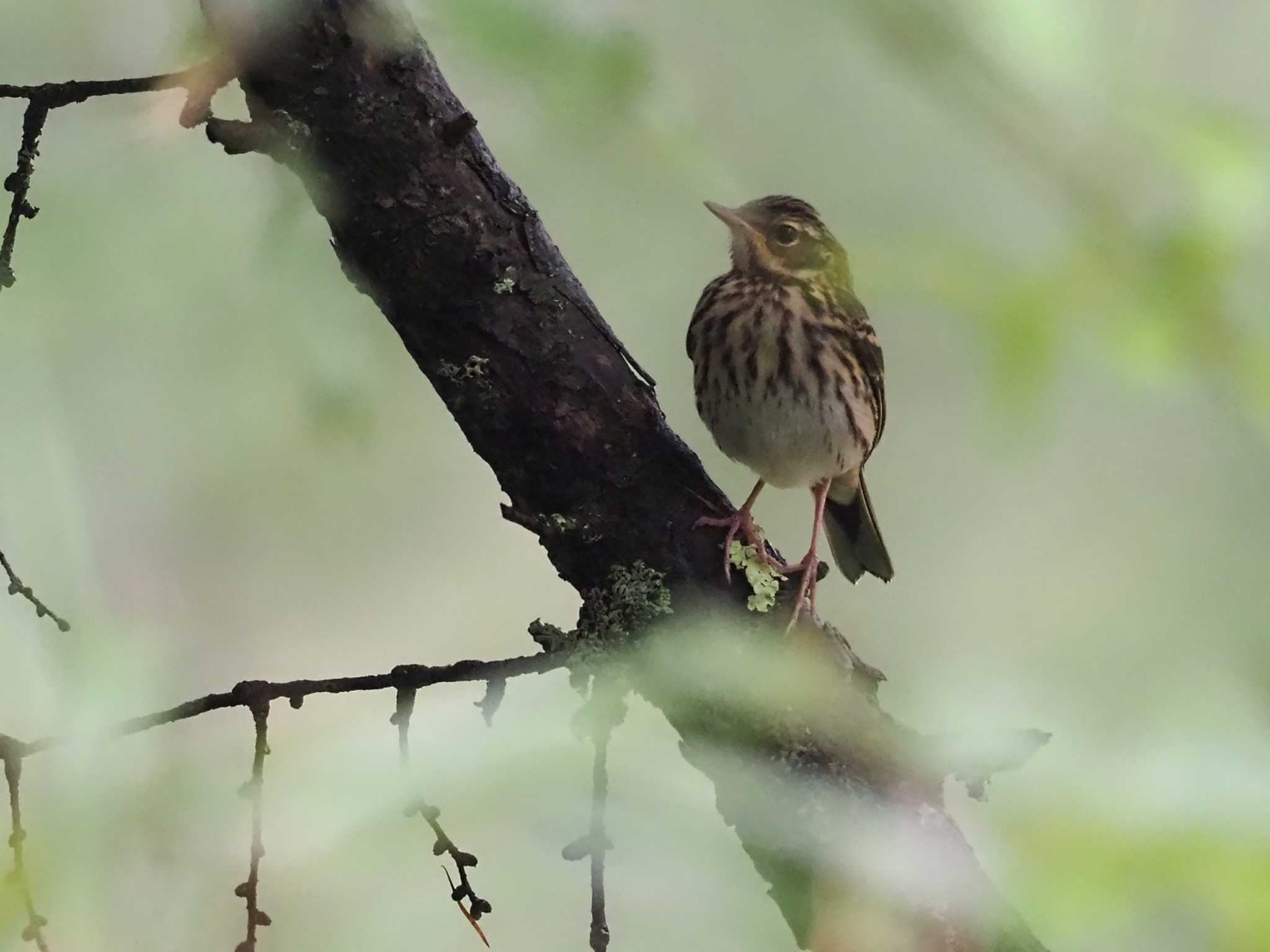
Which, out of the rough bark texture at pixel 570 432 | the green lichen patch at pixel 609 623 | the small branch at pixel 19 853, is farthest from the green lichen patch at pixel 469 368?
the small branch at pixel 19 853

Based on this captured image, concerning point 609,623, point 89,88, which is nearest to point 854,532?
point 609,623

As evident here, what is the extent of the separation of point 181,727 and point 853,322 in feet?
1.86

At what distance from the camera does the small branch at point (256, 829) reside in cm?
46

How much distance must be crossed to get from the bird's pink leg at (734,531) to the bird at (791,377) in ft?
0.64

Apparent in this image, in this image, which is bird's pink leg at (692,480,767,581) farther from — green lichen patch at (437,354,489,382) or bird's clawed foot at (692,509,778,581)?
green lichen patch at (437,354,489,382)

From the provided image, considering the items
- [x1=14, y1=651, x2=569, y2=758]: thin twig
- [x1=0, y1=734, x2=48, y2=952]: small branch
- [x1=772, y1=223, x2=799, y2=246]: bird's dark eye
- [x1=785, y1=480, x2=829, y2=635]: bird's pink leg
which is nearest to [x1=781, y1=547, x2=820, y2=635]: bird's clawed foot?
[x1=785, y1=480, x2=829, y2=635]: bird's pink leg

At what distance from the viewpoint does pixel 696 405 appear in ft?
3.13

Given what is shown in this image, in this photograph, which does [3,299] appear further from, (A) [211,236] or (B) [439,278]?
(B) [439,278]

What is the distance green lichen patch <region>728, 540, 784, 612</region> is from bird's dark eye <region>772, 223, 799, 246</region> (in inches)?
11.6

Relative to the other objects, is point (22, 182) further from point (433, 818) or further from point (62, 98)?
point (433, 818)

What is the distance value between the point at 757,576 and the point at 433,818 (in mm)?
222

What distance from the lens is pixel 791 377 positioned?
0.93 m

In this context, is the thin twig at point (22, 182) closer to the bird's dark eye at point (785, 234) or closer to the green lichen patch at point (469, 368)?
the green lichen patch at point (469, 368)

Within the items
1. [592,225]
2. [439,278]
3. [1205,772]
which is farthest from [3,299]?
[1205,772]
